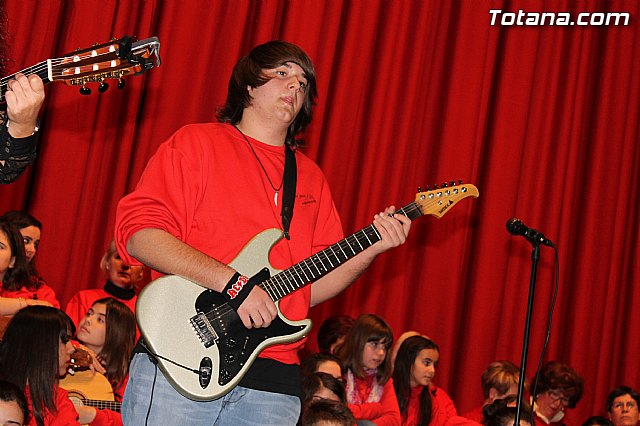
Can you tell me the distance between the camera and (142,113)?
21.6 feet

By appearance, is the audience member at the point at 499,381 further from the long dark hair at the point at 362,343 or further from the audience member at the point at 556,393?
the long dark hair at the point at 362,343

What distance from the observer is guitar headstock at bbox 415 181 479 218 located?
9.90 ft

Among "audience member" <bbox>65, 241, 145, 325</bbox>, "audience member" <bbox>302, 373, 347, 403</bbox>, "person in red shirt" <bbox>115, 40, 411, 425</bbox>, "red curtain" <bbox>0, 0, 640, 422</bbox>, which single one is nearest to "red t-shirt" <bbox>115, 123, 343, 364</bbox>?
"person in red shirt" <bbox>115, 40, 411, 425</bbox>

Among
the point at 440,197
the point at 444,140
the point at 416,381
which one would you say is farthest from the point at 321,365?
the point at 444,140

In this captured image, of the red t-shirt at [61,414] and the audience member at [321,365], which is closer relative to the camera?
the red t-shirt at [61,414]

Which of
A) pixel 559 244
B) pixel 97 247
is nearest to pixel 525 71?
pixel 559 244

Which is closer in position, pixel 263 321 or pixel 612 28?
pixel 263 321

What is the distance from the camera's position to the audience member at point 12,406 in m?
3.04

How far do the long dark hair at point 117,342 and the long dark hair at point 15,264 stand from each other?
0.49 meters

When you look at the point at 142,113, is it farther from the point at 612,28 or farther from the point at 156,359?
the point at 156,359

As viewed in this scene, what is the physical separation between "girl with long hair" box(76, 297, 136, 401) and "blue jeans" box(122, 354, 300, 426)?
2351 mm

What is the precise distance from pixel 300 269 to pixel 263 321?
0.24 meters

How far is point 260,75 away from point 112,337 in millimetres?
2428

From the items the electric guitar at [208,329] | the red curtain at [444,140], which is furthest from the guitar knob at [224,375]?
the red curtain at [444,140]
